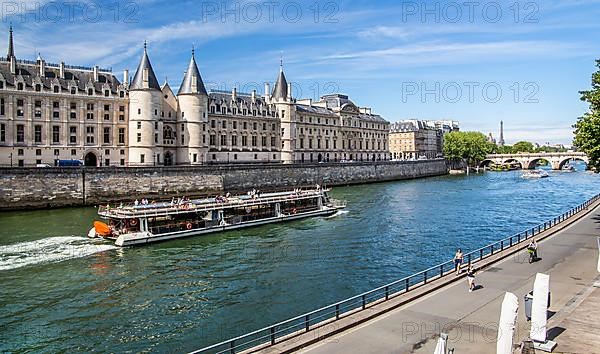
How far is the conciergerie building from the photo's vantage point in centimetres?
5809

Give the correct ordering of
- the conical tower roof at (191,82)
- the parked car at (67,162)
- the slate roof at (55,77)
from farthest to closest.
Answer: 1. the conical tower roof at (191,82)
2. the parked car at (67,162)
3. the slate roof at (55,77)

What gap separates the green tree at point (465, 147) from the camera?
5448 inches

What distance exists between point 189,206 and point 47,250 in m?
10.7

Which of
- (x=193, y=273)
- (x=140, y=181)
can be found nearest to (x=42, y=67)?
(x=140, y=181)

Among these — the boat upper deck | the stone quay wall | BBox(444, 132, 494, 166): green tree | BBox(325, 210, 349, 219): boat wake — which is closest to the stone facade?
the stone quay wall

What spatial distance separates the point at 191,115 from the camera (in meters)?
70.9

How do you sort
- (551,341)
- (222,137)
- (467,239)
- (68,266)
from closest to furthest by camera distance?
(551,341)
(68,266)
(467,239)
(222,137)

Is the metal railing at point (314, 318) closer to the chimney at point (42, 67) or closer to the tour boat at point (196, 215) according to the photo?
the tour boat at point (196, 215)

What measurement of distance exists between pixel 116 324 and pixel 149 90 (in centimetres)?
4965

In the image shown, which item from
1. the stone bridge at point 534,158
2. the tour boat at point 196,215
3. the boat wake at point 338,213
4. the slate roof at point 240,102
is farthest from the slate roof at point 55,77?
the stone bridge at point 534,158

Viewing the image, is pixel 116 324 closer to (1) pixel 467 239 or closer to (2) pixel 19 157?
(1) pixel 467 239

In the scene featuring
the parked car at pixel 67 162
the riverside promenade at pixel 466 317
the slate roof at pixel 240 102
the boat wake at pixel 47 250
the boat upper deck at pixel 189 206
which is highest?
the slate roof at pixel 240 102

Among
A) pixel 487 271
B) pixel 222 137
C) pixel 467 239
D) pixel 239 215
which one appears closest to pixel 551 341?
pixel 487 271

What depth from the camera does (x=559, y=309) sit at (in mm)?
15523
